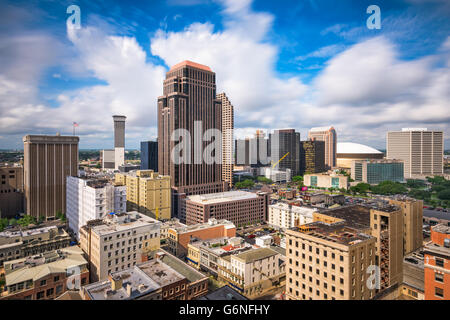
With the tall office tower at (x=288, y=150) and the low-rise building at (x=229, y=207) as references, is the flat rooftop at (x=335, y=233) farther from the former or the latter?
the tall office tower at (x=288, y=150)

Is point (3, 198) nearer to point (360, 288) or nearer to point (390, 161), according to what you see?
point (360, 288)

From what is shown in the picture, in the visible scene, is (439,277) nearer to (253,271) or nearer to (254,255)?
(253,271)

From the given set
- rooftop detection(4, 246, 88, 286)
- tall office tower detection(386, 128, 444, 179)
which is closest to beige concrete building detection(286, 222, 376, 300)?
rooftop detection(4, 246, 88, 286)

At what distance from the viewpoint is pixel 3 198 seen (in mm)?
57812

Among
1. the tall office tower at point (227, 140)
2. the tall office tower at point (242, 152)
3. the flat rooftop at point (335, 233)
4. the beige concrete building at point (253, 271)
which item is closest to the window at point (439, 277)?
the flat rooftop at point (335, 233)

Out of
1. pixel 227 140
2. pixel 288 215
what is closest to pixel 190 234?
pixel 288 215

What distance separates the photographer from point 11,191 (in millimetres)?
58906

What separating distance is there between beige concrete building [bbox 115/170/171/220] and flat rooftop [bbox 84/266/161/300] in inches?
1233

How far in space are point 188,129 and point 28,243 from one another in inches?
1668

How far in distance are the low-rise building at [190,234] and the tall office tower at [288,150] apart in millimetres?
84719

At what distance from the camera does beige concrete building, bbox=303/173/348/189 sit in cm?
9819

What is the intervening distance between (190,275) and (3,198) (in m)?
55.6

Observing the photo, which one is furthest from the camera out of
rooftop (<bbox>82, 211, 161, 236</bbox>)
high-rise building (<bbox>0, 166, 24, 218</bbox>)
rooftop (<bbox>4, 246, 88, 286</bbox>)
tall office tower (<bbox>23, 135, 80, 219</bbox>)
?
high-rise building (<bbox>0, 166, 24, 218</bbox>)

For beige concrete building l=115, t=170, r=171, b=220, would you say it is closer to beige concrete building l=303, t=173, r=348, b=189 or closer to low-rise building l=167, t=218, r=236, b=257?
low-rise building l=167, t=218, r=236, b=257
